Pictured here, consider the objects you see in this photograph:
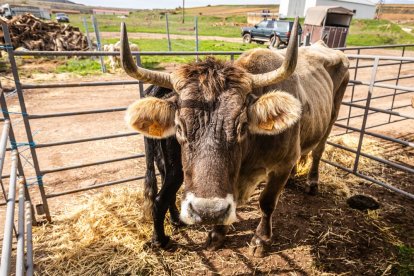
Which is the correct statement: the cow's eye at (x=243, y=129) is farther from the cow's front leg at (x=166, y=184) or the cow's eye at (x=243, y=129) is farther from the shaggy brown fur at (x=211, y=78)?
the cow's front leg at (x=166, y=184)

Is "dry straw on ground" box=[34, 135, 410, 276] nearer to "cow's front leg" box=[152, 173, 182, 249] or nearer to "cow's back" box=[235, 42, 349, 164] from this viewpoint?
"cow's front leg" box=[152, 173, 182, 249]

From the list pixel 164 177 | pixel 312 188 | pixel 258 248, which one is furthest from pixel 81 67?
pixel 258 248

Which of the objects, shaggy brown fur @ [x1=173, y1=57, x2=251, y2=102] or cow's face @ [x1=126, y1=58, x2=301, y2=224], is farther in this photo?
shaggy brown fur @ [x1=173, y1=57, x2=251, y2=102]

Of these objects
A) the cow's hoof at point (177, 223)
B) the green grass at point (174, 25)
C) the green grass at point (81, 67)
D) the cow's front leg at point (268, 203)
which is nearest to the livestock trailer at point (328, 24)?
the green grass at point (81, 67)

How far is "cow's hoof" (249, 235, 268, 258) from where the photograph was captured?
128 inches

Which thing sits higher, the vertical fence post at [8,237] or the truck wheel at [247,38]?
the vertical fence post at [8,237]

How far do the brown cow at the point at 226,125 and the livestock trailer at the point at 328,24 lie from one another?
14188 millimetres

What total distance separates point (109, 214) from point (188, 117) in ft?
7.35

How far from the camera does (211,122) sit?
2.19 m

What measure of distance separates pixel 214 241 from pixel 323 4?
174ft

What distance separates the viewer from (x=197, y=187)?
2098mm

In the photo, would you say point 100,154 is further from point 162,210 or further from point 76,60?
point 76,60

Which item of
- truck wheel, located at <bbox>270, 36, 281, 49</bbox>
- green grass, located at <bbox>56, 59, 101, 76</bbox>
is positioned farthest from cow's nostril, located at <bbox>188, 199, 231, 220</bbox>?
truck wheel, located at <bbox>270, 36, 281, 49</bbox>

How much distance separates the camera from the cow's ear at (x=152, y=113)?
2499mm
